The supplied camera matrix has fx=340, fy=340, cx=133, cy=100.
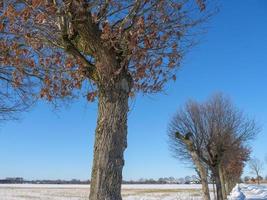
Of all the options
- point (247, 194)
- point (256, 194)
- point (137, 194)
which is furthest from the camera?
point (137, 194)

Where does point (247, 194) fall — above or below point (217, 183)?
below

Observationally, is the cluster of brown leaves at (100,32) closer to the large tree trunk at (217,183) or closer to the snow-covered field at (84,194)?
the large tree trunk at (217,183)

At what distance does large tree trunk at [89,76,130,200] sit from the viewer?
487 cm

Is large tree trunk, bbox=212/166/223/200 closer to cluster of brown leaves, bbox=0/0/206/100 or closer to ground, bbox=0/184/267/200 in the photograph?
ground, bbox=0/184/267/200

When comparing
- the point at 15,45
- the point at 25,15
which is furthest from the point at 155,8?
the point at 15,45

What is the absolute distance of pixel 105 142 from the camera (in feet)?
16.6

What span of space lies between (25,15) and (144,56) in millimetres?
1941

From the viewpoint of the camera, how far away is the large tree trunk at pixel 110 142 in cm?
487

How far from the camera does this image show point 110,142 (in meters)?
5.04

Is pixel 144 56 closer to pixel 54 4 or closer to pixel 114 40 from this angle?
pixel 114 40

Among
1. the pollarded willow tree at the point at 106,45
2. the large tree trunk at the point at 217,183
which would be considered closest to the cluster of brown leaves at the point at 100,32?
the pollarded willow tree at the point at 106,45

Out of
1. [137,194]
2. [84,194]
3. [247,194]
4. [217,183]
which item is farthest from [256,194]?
[84,194]

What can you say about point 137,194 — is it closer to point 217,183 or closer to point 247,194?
point 247,194

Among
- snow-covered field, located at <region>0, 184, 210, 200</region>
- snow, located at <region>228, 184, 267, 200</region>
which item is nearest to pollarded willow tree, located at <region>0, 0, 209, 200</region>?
snow, located at <region>228, 184, 267, 200</region>
